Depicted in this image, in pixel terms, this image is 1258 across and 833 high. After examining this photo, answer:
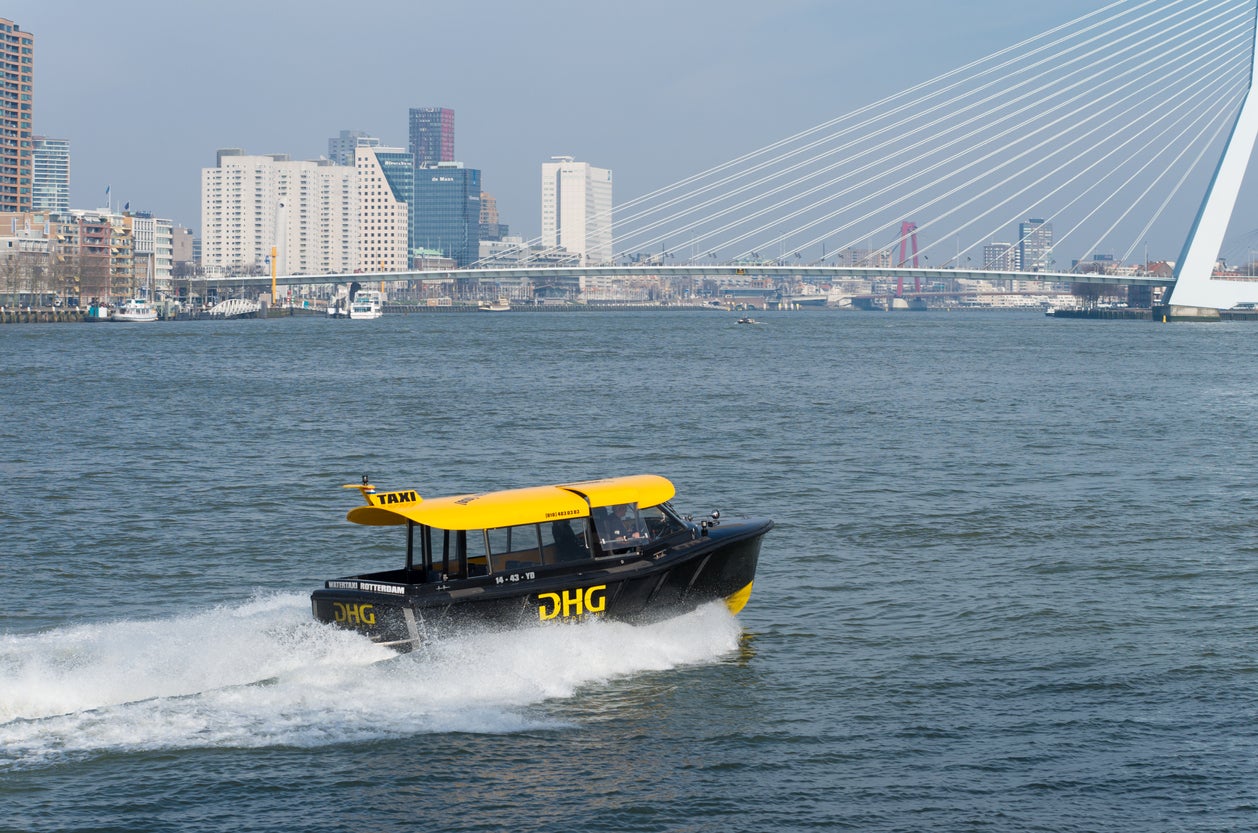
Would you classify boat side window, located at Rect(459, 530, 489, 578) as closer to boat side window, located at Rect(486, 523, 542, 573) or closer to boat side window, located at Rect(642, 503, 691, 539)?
boat side window, located at Rect(486, 523, 542, 573)

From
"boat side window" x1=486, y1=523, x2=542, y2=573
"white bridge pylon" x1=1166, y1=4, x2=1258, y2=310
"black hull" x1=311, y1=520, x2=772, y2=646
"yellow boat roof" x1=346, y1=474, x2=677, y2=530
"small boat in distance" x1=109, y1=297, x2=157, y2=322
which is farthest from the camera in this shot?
"small boat in distance" x1=109, y1=297, x2=157, y2=322

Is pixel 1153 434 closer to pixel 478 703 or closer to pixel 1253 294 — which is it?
pixel 478 703

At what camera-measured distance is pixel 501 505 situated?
14508mm

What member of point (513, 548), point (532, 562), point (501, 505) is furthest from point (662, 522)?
point (501, 505)

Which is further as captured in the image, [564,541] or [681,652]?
[681,652]

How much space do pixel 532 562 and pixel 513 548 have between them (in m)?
0.27

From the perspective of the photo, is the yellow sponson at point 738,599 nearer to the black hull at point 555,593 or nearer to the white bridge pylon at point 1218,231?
the black hull at point 555,593

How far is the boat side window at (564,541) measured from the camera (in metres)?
14.7

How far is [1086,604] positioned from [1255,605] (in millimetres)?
2123

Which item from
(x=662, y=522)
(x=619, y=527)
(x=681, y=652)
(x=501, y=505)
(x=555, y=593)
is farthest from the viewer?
(x=662, y=522)

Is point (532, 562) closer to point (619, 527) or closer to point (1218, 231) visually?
point (619, 527)

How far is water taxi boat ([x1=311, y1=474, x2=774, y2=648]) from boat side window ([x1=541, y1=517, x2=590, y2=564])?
0.01 metres

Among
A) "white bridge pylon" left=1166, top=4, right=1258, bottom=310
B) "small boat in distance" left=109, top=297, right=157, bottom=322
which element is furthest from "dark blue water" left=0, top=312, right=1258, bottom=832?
"small boat in distance" left=109, top=297, right=157, bottom=322

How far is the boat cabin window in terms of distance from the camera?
15.0 metres
